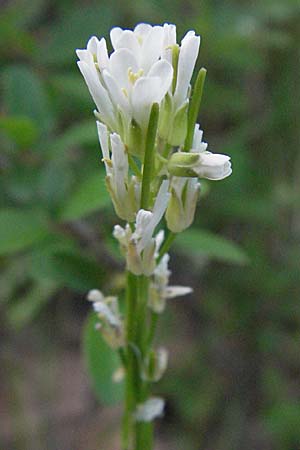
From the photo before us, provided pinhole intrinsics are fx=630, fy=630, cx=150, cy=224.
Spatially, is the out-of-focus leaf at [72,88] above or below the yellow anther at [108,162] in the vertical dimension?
above

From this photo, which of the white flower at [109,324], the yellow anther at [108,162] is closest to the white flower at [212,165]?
the yellow anther at [108,162]

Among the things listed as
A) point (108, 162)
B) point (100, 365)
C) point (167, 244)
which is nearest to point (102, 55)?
point (108, 162)

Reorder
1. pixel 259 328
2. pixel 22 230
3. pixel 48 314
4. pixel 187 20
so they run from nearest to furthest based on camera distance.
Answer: pixel 22 230, pixel 187 20, pixel 259 328, pixel 48 314

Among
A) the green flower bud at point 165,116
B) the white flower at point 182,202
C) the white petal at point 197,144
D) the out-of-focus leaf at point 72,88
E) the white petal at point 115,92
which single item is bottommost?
the white flower at point 182,202

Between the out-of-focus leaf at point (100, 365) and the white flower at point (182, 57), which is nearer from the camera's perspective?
the white flower at point (182, 57)

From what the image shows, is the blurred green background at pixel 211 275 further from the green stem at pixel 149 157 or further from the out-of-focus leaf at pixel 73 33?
the green stem at pixel 149 157

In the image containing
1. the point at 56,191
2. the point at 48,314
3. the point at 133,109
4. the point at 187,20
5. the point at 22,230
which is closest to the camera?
the point at 133,109

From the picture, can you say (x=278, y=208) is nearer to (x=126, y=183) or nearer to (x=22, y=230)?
(x=22, y=230)

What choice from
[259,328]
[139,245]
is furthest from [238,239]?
[139,245]
